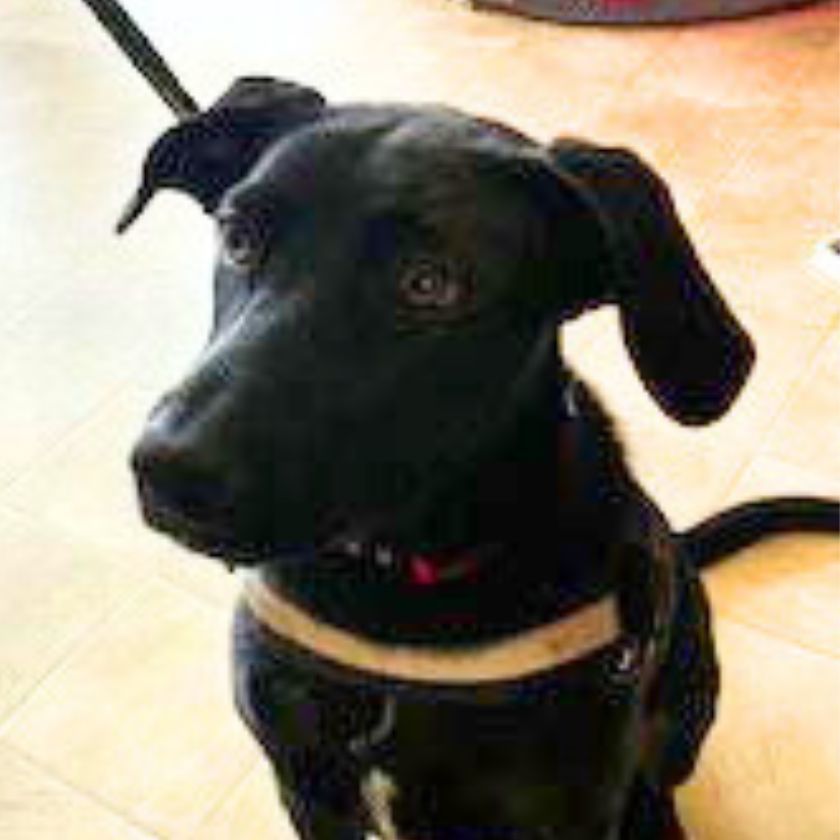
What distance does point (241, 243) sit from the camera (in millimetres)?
1021

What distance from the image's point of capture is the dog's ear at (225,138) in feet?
3.67

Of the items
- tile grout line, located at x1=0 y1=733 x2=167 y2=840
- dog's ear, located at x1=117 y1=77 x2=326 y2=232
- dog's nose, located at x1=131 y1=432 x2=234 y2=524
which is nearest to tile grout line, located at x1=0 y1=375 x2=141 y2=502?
tile grout line, located at x1=0 y1=733 x2=167 y2=840

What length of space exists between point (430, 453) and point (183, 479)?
184 millimetres

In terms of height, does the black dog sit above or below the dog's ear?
below

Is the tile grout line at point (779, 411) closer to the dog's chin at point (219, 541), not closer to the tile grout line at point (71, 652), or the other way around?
the tile grout line at point (71, 652)

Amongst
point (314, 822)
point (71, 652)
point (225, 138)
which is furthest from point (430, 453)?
point (71, 652)

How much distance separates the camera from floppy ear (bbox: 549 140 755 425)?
38.6 inches

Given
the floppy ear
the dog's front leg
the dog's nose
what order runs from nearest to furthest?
the dog's nose < the floppy ear < the dog's front leg

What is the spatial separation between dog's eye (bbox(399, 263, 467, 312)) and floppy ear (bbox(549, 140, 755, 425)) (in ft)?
0.37

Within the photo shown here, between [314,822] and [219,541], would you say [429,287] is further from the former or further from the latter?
[314,822]

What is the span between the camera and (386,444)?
3.14ft

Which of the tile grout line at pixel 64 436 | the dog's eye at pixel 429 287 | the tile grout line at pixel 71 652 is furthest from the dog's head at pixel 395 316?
the tile grout line at pixel 64 436

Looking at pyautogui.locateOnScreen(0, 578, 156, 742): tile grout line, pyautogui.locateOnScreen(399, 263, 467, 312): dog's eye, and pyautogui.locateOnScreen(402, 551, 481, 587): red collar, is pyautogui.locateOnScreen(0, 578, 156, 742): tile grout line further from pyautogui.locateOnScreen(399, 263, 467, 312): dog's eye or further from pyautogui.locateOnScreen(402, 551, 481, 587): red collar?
pyautogui.locateOnScreen(399, 263, 467, 312): dog's eye

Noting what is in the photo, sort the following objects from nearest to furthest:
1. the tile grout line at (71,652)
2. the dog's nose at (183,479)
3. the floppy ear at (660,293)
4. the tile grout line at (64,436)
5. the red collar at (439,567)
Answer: the dog's nose at (183,479) < the floppy ear at (660,293) < the red collar at (439,567) < the tile grout line at (71,652) < the tile grout line at (64,436)
